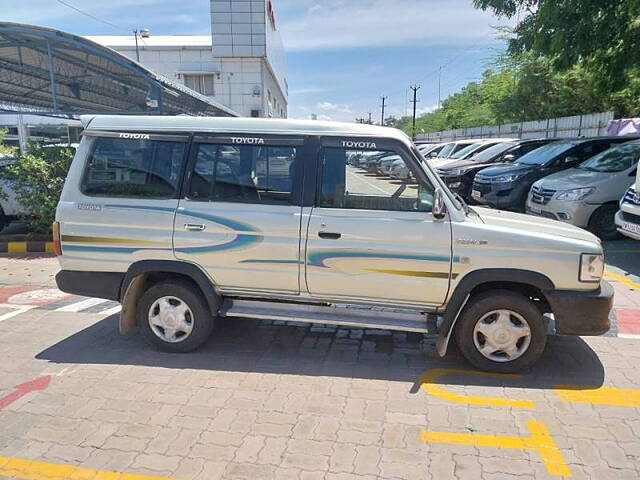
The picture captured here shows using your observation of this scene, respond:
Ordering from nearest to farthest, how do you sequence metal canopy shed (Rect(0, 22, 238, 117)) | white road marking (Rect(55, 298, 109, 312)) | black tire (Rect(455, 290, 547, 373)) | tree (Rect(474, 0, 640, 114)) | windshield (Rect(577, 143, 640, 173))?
black tire (Rect(455, 290, 547, 373)), white road marking (Rect(55, 298, 109, 312)), windshield (Rect(577, 143, 640, 173)), tree (Rect(474, 0, 640, 114)), metal canopy shed (Rect(0, 22, 238, 117))

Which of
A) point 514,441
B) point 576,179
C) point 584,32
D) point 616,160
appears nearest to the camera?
point 514,441

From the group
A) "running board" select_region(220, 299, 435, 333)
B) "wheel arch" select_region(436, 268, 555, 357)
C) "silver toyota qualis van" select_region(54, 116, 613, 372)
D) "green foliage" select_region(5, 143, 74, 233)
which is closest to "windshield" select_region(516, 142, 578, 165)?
"silver toyota qualis van" select_region(54, 116, 613, 372)

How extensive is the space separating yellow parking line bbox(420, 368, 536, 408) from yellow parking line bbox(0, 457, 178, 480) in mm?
1950

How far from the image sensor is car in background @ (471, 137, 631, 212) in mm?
9414

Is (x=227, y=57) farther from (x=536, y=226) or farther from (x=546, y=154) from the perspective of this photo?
(x=536, y=226)

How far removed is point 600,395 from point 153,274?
147 inches

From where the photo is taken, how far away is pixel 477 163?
12.7 m

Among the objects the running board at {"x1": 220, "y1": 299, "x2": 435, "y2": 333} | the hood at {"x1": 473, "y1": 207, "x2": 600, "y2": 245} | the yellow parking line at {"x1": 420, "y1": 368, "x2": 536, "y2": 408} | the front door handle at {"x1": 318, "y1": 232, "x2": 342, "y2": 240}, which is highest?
the hood at {"x1": 473, "y1": 207, "x2": 600, "y2": 245}

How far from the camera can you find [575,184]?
7.64 m

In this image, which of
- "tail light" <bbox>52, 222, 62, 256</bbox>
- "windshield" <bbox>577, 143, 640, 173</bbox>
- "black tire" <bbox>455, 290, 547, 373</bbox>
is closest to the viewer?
"black tire" <bbox>455, 290, 547, 373</bbox>

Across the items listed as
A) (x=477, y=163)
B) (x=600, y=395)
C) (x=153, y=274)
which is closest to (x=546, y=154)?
(x=477, y=163)

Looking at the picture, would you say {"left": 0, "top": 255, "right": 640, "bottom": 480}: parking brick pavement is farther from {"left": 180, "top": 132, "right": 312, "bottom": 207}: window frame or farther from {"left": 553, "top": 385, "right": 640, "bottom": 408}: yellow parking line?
{"left": 180, "top": 132, "right": 312, "bottom": 207}: window frame

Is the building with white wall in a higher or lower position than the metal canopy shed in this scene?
higher

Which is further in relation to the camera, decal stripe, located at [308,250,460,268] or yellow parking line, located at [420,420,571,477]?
decal stripe, located at [308,250,460,268]
